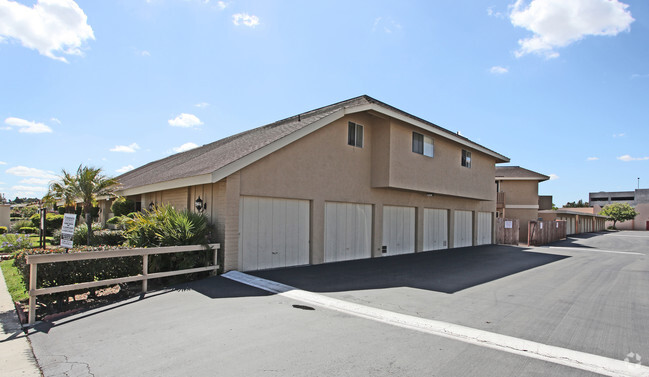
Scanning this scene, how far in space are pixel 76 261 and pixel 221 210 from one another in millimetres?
3371

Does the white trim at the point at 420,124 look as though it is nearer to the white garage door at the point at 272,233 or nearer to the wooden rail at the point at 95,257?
the white garage door at the point at 272,233

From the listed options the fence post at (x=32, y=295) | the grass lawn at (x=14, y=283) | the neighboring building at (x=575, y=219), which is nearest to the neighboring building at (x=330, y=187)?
the fence post at (x=32, y=295)

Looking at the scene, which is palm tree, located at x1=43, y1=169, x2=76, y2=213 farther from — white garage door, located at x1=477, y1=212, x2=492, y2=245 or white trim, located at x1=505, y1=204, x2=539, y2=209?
white trim, located at x1=505, y1=204, x2=539, y2=209

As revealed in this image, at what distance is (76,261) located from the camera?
7.55 m

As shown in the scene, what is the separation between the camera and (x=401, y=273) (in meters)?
11.0

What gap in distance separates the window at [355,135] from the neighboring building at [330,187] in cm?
4

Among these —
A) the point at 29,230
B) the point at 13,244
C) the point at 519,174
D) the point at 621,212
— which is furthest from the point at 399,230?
the point at 621,212

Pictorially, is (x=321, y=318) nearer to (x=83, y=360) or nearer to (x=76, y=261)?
(x=83, y=360)

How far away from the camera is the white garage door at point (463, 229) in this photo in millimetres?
20359

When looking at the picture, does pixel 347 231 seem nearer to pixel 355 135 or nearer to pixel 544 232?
pixel 355 135

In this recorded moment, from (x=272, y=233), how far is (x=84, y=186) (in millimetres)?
9372

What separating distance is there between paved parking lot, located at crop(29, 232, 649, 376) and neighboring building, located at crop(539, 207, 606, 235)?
27.6 metres

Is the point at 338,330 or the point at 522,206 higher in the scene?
the point at 522,206

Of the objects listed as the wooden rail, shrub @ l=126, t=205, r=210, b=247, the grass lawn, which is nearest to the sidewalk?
the wooden rail
